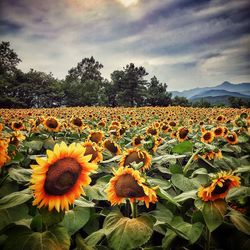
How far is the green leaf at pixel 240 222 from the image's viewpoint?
1471 millimetres

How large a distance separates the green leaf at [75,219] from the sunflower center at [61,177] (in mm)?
366

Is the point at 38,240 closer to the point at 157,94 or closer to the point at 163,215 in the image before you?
the point at 163,215

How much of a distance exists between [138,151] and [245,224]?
3.37ft

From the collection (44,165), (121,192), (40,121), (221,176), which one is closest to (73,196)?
(44,165)

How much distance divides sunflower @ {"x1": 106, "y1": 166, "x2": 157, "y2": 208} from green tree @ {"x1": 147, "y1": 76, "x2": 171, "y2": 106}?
41353mm

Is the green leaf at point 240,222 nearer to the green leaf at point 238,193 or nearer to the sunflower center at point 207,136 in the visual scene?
the green leaf at point 238,193

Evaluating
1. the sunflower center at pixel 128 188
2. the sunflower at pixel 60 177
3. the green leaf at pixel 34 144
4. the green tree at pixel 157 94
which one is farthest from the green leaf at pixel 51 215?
the green tree at pixel 157 94

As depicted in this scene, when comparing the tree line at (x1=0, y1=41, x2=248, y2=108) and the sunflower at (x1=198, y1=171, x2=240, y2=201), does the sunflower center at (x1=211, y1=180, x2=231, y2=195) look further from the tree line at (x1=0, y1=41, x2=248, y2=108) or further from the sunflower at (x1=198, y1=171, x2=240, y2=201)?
the tree line at (x1=0, y1=41, x2=248, y2=108)

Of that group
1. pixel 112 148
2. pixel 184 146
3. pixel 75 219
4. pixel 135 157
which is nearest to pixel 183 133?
pixel 184 146

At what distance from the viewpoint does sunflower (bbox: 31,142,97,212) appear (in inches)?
50.9

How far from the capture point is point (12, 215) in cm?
141

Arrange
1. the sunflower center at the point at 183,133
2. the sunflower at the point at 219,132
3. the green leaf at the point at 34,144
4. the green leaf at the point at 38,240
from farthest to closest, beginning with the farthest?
1. the sunflower center at the point at 183,133
2. the sunflower at the point at 219,132
3. the green leaf at the point at 34,144
4. the green leaf at the point at 38,240

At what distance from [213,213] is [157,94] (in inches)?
1783

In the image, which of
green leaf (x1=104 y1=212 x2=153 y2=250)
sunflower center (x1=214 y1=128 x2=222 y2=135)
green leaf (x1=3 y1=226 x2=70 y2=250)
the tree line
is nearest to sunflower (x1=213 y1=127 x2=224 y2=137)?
sunflower center (x1=214 y1=128 x2=222 y2=135)
